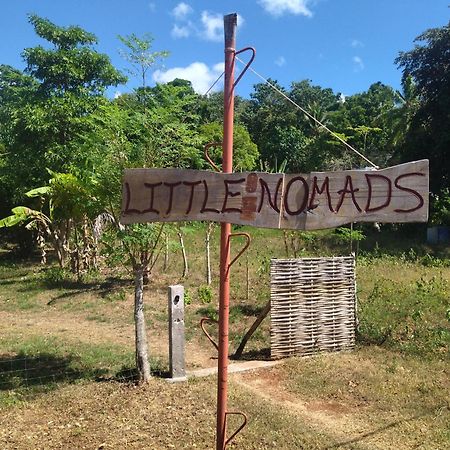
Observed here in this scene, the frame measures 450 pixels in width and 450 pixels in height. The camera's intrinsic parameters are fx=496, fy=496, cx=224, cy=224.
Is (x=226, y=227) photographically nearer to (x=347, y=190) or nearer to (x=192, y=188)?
(x=192, y=188)

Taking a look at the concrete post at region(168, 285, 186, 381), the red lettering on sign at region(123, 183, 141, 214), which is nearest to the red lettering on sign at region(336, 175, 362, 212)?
the red lettering on sign at region(123, 183, 141, 214)

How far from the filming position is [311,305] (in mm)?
6902

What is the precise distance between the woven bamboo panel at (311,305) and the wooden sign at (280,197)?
421cm

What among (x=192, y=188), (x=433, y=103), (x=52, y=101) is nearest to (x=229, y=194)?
(x=192, y=188)

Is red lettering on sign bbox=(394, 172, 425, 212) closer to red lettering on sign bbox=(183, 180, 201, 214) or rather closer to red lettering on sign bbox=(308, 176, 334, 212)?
red lettering on sign bbox=(308, 176, 334, 212)

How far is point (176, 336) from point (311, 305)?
2.10 meters

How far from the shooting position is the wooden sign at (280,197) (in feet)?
→ 7.71

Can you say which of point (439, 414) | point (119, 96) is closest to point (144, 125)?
point (119, 96)

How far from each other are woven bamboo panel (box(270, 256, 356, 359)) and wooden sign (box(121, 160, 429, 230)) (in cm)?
421

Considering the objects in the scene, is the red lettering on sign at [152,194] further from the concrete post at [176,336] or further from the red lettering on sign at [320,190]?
the concrete post at [176,336]

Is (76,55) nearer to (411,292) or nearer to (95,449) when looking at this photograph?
(411,292)

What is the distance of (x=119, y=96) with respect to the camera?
588 cm

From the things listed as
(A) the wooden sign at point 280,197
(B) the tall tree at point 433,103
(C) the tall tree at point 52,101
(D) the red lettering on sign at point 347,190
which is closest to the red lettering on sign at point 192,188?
(A) the wooden sign at point 280,197

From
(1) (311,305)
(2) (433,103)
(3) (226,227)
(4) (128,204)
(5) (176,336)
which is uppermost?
(2) (433,103)
